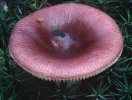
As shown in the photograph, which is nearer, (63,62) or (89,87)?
(63,62)

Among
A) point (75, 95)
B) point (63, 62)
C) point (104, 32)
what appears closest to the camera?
point (63, 62)

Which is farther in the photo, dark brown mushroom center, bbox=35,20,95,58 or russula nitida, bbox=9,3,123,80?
dark brown mushroom center, bbox=35,20,95,58

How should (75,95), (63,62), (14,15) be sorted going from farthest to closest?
(14,15) < (75,95) < (63,62)

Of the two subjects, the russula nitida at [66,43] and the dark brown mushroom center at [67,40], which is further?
the dark brown mushroom center at [67,40]

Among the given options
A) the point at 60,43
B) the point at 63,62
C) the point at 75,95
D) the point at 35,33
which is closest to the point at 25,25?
the point at 35,33

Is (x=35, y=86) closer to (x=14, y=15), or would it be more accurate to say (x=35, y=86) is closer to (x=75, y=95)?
(x=75, y=95)

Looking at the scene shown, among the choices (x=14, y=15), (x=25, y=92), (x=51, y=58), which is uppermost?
(x=51, y=58)

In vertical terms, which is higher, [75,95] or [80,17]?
[80,17]
